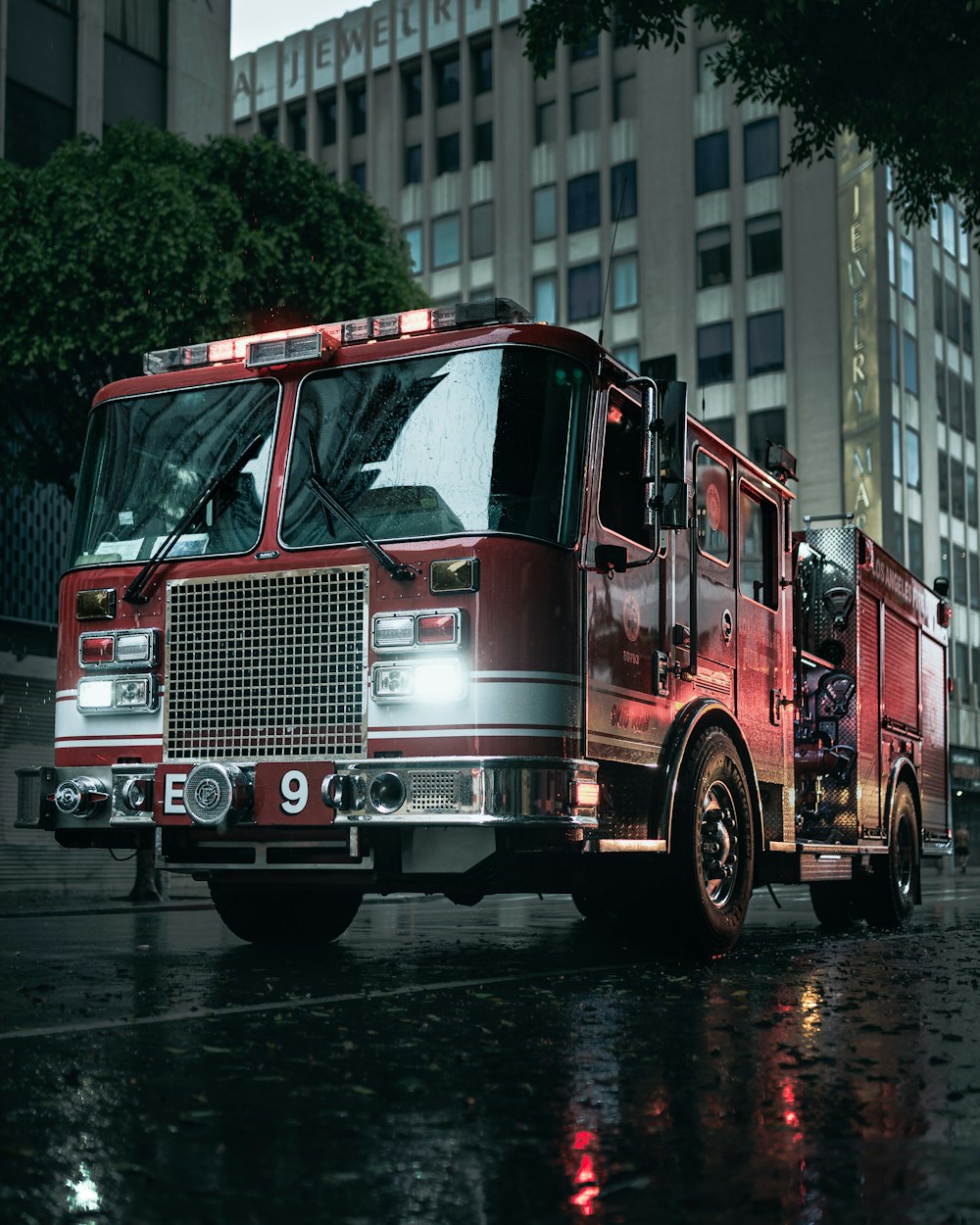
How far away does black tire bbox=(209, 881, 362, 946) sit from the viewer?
10523 millimetres

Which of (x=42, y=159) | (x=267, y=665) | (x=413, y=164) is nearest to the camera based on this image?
(x=267, y=665)

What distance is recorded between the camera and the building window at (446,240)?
53281 millimetres

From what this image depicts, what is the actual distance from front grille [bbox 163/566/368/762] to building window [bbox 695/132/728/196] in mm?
42074

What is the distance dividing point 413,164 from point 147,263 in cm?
3696

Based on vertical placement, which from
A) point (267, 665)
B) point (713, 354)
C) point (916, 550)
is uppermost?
point (713, 354)

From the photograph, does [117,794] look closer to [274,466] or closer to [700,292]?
[274,466]

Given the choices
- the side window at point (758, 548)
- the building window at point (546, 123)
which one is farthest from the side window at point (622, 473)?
the building window at point (546, 123)

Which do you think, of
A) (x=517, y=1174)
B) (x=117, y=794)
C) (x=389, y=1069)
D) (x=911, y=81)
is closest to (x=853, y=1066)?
(x=389, y=1069)

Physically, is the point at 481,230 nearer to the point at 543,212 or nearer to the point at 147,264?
the point at 543,212

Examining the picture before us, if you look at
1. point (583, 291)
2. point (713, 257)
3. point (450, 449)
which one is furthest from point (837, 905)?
point (583, 291)

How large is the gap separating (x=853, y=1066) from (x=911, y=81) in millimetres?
12100

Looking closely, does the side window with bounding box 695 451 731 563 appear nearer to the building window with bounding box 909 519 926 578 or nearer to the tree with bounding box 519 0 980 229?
the tree with bounding box 519 0 980 229

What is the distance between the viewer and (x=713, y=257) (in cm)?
4831

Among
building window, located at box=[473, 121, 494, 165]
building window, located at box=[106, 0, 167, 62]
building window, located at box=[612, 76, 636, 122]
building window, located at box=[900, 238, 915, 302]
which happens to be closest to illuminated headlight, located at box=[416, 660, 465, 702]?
building window, located at box=[106, 0, 167, 62]
